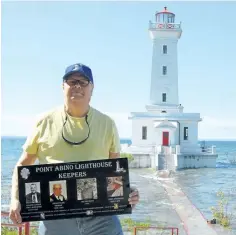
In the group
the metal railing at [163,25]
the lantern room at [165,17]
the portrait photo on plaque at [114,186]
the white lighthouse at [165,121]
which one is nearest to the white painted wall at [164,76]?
the white lighthouse at [165,121]

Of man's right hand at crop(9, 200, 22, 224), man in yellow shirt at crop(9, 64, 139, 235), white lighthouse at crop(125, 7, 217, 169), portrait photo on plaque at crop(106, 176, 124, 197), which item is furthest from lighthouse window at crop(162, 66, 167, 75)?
man's right hand at crop(9, 200, 22, 224)

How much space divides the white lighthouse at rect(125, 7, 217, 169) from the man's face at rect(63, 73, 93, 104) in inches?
821

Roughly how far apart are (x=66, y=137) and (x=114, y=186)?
13.3 inches

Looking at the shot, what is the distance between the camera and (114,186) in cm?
196

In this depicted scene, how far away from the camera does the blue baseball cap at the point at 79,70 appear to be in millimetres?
2039

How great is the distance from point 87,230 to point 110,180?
0.28 m

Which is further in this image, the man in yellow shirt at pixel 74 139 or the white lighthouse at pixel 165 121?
the white lighthouse at pixel 165 121

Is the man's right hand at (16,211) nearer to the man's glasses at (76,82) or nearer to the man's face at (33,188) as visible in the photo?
the man's face at (33,188)

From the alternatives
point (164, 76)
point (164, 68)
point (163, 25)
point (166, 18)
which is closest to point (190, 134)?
point (164, 76)

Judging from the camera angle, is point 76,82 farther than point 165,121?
No

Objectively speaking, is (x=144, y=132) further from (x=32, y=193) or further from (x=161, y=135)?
(x=32, y=193)

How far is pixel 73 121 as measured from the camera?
205cm

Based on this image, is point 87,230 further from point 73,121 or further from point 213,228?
point 213,228

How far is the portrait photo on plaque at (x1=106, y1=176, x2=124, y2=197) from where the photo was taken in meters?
1.95
